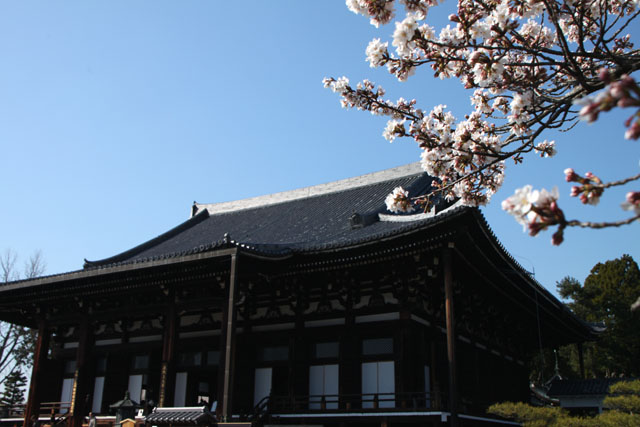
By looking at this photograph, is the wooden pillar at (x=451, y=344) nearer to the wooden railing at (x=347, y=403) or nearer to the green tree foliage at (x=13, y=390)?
the wooden railing at (x=347, y=403)

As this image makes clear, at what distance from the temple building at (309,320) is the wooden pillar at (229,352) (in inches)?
1.0

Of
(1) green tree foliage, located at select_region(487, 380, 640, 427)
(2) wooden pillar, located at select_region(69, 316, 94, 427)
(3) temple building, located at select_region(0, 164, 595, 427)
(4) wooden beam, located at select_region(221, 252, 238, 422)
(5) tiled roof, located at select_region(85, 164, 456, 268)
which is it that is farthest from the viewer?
(5) tiled roof, located at select_region(85, 164, 456, 268)

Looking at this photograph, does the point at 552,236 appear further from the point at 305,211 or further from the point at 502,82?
the point at 305,211

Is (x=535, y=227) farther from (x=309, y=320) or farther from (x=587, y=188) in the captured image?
(x=309, y=320)

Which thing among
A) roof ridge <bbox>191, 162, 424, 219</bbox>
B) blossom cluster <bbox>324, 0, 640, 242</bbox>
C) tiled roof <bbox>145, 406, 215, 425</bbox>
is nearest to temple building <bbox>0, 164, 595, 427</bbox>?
tiled roof <bbox>145, 406, 215, 425</bbox>

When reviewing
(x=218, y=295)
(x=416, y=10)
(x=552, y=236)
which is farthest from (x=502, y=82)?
(x=218, y=295)

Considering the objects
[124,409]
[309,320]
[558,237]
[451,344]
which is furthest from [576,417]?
[558,237]

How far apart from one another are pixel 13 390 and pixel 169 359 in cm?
2205

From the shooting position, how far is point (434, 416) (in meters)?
11.4

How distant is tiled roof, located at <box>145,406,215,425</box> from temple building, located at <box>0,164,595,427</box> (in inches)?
12.0

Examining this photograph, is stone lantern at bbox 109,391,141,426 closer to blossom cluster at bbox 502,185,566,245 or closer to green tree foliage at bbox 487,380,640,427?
green tree foliage at bbox 487,380,640,427

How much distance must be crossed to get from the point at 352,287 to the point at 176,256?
13.9 feet

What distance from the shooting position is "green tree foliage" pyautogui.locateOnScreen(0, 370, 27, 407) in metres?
29.8

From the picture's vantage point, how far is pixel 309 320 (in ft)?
46.9
